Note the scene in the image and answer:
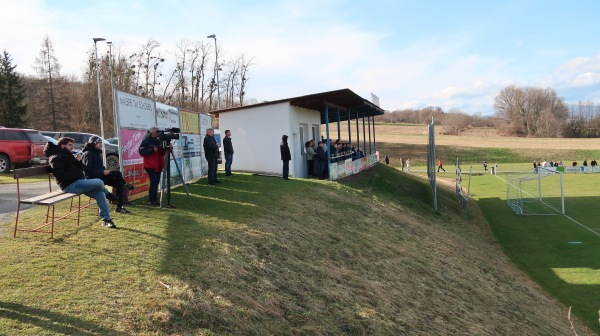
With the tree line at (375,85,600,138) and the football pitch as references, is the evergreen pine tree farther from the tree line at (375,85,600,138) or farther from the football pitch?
the tree line at (375,85,600,138)

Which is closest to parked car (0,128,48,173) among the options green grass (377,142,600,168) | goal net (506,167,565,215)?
goal net (506,167,565,215)

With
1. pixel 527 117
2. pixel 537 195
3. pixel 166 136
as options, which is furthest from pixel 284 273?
pixel 527 117

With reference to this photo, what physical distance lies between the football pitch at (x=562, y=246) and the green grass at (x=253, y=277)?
956 millimetres

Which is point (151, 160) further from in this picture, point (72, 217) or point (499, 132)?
point (499, 132)

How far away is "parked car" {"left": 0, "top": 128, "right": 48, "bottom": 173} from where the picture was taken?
2070 centimetres

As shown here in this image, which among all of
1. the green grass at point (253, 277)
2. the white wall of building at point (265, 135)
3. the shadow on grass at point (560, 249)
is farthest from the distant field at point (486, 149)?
the green grass at point (253, 277)

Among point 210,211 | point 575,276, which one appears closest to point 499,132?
point 575,276

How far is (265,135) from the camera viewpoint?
71.0 feet

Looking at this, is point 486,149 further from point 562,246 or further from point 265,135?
point 265,135

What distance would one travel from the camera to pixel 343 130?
8175 cm

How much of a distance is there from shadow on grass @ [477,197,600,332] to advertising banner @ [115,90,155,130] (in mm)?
11731

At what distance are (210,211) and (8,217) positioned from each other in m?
4.00

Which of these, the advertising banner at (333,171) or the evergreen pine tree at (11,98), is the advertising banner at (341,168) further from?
the evergreen pine tree at (11,98)

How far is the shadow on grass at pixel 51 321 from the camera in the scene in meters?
4.43
